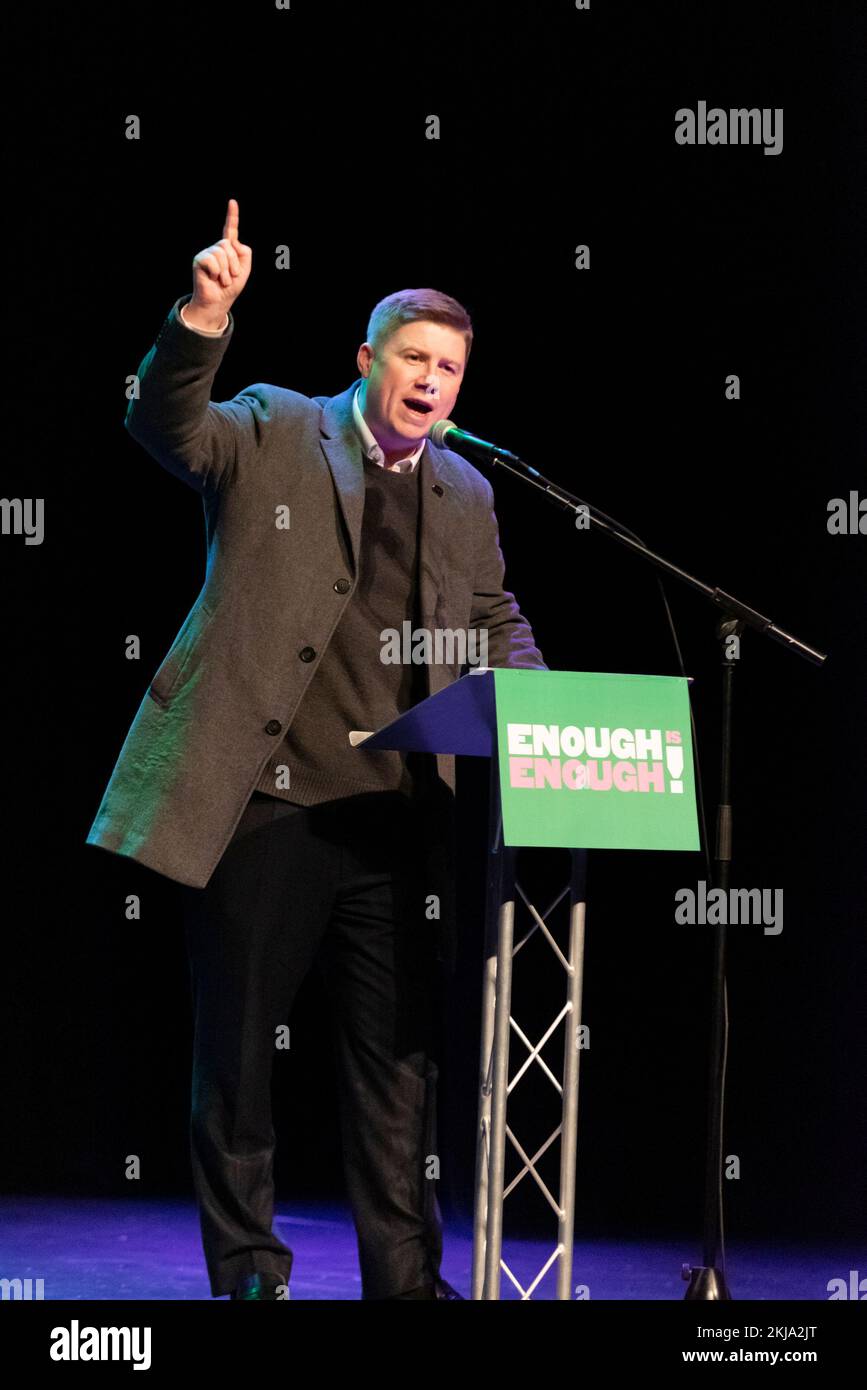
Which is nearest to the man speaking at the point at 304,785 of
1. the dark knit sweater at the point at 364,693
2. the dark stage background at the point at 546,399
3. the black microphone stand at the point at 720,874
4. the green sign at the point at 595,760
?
the dark knit sweater at the point at 364,693

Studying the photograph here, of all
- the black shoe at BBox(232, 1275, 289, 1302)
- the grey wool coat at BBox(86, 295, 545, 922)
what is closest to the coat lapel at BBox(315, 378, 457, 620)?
the grey wool coat at BBox(86, 295, 545, 922)

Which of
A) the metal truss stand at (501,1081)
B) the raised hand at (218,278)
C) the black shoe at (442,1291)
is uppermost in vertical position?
the raised hand at (218,278)

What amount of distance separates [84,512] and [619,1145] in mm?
2138

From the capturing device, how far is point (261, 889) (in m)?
2.84

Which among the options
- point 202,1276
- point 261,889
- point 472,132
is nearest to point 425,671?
point 261,889

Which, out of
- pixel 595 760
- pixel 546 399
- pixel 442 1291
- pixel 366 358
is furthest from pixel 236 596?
pixel 546 399

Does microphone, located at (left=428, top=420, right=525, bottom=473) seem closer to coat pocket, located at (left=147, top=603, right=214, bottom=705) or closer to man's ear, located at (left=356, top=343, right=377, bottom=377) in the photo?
man's ear, located at (left=356, top=343, right=377, bottom=377)

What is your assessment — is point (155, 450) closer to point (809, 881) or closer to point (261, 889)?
point (261, 889)

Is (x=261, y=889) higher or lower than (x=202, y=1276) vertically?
higher

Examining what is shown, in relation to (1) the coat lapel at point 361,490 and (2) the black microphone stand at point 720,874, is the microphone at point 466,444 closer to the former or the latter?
(2) the black microphone stand at point 720,874

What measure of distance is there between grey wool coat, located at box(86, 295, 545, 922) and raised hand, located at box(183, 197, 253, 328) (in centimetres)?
4

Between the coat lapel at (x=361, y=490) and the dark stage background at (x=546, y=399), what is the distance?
1222mm

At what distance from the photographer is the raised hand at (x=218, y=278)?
2566 mm

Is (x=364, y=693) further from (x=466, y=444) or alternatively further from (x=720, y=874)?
(x=720, y=874)
